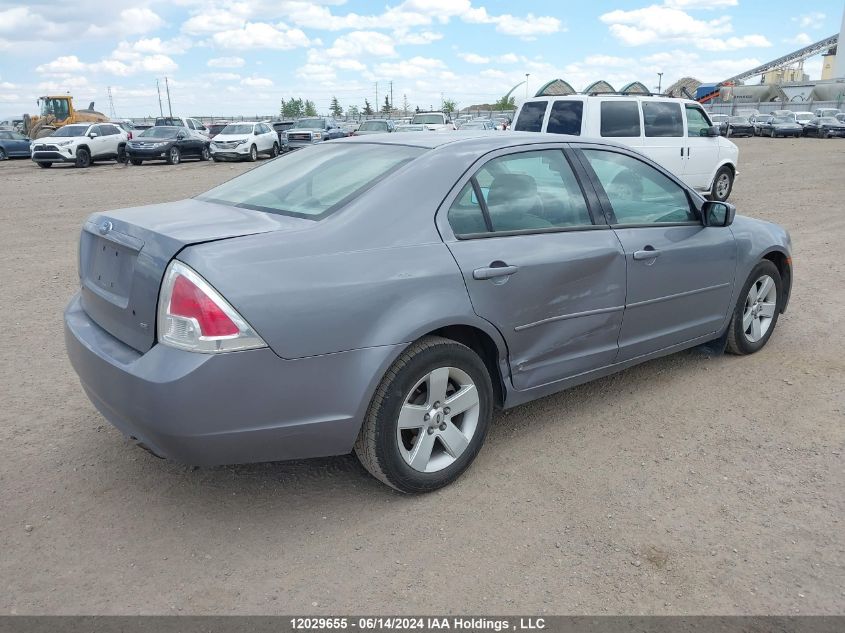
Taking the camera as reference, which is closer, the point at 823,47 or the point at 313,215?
the point at 313,215

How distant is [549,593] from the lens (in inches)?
104

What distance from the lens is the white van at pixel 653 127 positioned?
10844 mm

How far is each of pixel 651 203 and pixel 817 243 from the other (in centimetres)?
619

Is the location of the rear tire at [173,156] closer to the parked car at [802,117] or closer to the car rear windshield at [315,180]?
the car rear windshield at [315,180]

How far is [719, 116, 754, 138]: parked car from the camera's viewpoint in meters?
45.4

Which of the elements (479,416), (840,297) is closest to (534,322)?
(479,416)

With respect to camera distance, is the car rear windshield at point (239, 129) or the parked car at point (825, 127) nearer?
the car rear windshield at point (239, 129)

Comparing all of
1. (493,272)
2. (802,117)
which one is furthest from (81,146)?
(802,117)

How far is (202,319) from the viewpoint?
2648mm

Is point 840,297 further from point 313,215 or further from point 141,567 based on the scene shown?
point 141,567

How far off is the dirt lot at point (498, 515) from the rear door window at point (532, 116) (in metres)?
7.12

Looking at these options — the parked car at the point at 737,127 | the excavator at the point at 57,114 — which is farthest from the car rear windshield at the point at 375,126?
the parked car at the point at 737,127

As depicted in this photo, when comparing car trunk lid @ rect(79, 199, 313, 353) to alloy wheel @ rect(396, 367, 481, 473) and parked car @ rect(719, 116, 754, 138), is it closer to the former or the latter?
alloy wheel @ rect(396, 367, 481, 473)

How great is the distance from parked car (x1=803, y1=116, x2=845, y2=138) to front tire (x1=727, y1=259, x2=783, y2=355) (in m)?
44.0
